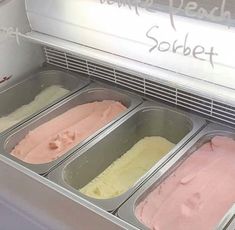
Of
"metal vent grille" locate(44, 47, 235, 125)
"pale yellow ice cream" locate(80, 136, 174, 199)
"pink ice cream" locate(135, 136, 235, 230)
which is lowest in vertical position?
"pale yellow ice cream" locate(80, 136, 174, 199)

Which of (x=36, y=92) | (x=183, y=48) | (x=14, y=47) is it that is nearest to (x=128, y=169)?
(x=183, y=48)

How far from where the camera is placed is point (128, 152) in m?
1.71

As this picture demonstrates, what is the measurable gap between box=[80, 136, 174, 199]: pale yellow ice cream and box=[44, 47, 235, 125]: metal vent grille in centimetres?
17

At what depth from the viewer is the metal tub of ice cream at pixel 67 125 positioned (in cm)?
165

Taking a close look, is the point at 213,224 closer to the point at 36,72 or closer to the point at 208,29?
the point at 208,29

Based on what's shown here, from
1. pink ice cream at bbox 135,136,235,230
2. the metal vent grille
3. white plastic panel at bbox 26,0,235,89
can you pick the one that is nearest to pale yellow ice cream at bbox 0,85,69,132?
the metal vent grille

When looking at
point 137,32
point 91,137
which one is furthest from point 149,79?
point 91,137

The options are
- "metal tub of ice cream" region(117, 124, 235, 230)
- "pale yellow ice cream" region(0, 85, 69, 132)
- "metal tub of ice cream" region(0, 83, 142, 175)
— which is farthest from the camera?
"pale yellow ice cream" region(0, 85, 69, 132)

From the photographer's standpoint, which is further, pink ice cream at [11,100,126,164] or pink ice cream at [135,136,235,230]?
pink ice cream at [11,100,126,164]

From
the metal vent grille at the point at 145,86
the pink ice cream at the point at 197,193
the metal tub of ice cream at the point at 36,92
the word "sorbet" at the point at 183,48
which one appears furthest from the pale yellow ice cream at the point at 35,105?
the pink ice cream at the point at 197,193

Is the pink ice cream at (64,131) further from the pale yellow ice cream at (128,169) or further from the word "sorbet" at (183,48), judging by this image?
the word "sorbet" at (183,48)

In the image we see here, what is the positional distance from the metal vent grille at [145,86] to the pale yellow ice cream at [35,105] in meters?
0.11

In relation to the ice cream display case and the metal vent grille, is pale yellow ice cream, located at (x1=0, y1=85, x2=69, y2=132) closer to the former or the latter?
the ice cream display case

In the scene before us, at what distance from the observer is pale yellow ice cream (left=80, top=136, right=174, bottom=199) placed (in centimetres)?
153
